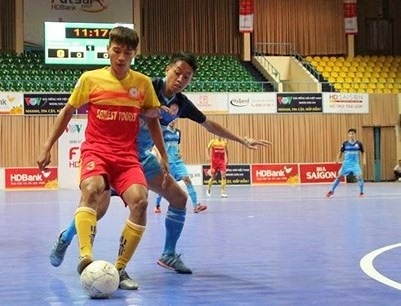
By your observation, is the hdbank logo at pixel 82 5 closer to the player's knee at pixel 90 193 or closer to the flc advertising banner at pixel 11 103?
the flc advertising banner at pixel 11 103

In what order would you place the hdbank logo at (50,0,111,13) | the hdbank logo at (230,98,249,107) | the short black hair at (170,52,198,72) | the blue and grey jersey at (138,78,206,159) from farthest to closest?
the hdbank logo at (50,0,111,13), the hdbank logo at (230,98,249,107), the blue and grey jersey at (138,78,206,159), the short black hair at (170,52,198,72)

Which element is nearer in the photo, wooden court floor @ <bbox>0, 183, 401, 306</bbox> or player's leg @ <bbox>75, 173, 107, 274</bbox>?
wooden court floor @ <bbox>0, 183, 401, 306</bbox>

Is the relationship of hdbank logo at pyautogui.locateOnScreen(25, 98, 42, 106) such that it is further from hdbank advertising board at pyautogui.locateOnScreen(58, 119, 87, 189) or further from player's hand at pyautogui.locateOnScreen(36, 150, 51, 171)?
player's hand at pyautogui.locateOnScreen(36, 150, 51, 171)

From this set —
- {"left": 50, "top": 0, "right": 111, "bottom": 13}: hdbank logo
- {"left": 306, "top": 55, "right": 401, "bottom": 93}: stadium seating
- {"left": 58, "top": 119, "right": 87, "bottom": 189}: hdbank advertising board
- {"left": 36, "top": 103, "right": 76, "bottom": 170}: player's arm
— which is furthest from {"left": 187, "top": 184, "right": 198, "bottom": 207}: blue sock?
{"left": 50, "top": 0, "right": 111, "bottom": 13}: hdbank logo

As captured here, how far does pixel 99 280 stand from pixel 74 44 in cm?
2208

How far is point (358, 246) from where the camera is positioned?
6.79 metres

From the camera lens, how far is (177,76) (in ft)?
17.2

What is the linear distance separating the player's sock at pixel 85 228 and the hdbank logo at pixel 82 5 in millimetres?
25444

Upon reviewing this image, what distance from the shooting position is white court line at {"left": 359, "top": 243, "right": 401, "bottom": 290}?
184 inches

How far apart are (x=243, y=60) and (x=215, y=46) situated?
1.47 metres

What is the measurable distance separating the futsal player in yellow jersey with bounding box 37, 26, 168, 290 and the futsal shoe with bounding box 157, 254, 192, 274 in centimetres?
72

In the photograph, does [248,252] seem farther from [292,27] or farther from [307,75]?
[292,27]

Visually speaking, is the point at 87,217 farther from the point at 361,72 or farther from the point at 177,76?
the point at 361,72

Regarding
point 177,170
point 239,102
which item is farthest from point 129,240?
point 239,102
